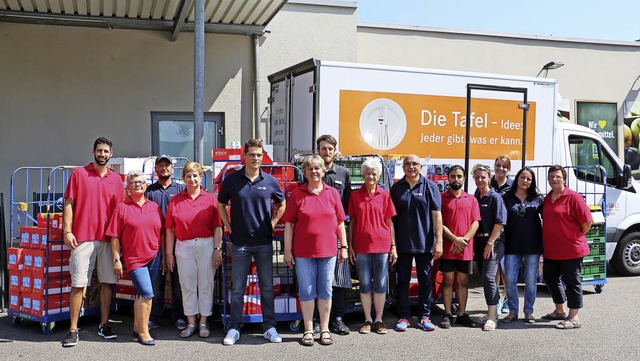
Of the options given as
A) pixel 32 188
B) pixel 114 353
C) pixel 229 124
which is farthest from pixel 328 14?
pixel 114 353

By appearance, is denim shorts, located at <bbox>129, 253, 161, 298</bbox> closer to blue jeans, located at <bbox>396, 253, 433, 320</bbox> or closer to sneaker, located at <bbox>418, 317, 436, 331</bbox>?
blue jeans, located at <bbox>396, 253, 433, 320</bbox>

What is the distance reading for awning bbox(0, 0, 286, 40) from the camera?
34.2 ft

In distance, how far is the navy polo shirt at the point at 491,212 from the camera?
6.52m

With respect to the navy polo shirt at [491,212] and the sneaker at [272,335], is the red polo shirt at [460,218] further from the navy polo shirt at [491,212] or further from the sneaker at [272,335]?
the sneaker at [272,335]

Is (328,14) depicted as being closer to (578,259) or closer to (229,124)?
(229,124)

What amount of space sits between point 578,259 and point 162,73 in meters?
8.49

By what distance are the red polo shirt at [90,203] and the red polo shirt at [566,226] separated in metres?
4.62

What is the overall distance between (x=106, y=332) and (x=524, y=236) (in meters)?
4.54

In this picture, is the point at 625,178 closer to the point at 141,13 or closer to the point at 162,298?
the point at 162,298

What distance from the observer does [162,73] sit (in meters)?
11.8

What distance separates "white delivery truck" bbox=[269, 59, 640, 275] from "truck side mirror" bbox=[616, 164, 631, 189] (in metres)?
0.02

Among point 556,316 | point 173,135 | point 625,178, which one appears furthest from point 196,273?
point 625,178

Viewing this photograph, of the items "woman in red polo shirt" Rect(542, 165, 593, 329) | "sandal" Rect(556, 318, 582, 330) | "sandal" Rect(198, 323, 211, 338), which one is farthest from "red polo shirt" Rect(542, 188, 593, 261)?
"sandal" Rect(198, 323, 211, 338)

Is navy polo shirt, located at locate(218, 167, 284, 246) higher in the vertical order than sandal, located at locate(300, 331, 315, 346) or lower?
higher
